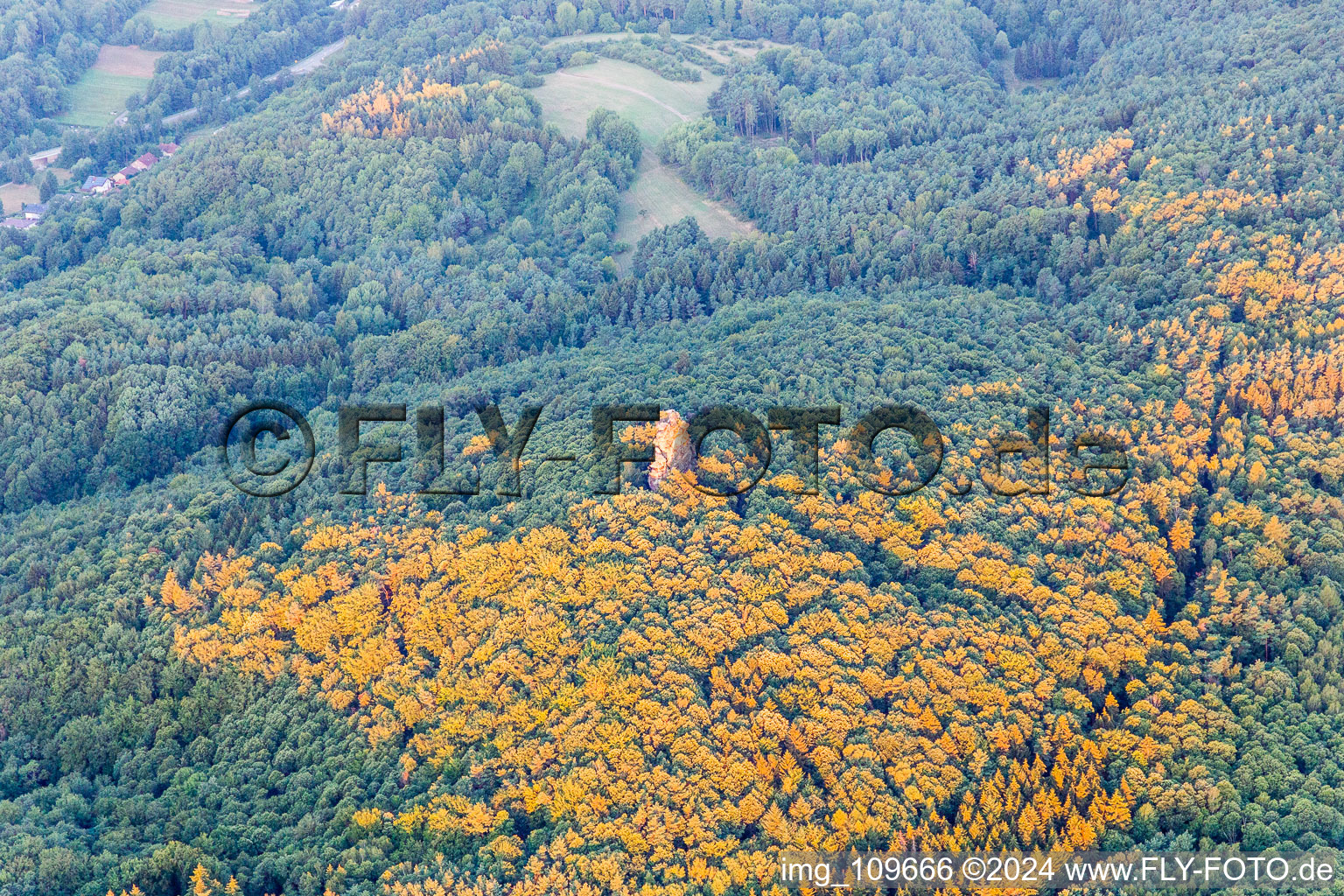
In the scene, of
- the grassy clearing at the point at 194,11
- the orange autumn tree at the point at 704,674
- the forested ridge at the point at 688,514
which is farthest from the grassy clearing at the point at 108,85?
the orange autumn tree at the point at 704,674

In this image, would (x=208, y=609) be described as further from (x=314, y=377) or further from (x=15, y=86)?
(x=15, y=86)

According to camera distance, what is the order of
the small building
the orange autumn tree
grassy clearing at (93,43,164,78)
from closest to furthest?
the orange autumn tree → the small building → grassy clearing at (93,43,164,78)

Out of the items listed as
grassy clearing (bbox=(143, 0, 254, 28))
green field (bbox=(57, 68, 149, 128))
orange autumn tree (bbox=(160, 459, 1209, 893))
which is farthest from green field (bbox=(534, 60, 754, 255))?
grassy clearing (bbox=(143, 0, 254, 28))

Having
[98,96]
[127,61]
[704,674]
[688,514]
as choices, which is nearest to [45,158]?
[98,96]

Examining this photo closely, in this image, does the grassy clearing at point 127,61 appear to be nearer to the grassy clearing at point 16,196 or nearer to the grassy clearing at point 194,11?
the grassy clearing at point 194,11

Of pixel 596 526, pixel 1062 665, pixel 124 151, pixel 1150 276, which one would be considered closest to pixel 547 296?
pixel 596 526

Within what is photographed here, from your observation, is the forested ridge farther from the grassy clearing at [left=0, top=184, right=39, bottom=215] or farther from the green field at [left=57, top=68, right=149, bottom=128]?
the green field at [left=57, top=68, right=149, bottom=128]

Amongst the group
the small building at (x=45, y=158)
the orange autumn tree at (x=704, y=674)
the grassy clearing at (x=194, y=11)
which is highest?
the grassy clearing at (x=194, y=11)
